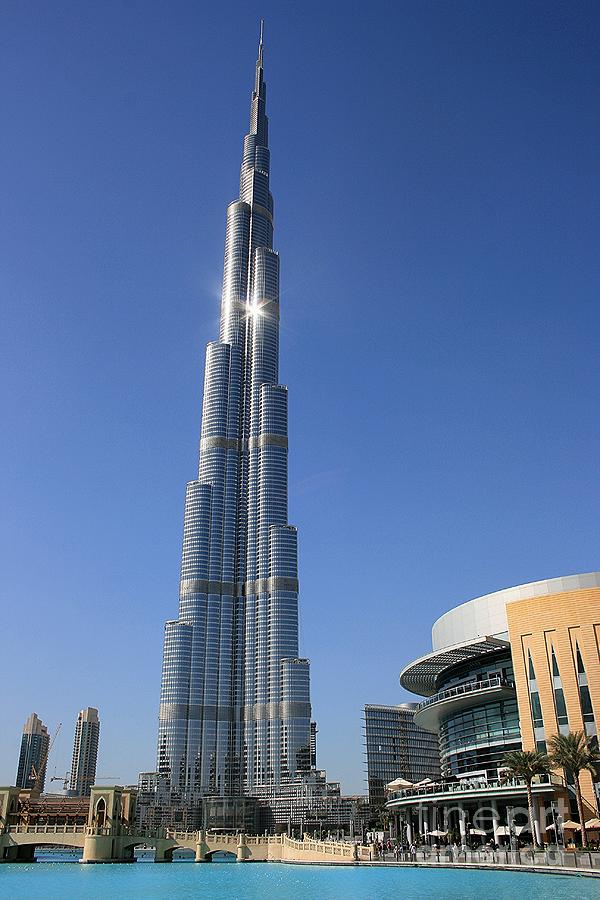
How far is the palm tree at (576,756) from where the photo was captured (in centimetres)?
7631

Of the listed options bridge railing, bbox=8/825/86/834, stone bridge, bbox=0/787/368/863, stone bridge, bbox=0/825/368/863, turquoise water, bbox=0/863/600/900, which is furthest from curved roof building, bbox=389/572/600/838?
bridge railing, bbox=8/825/86/834

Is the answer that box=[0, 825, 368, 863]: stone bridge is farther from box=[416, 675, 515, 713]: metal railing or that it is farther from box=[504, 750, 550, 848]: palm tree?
box=[504, 750, 550, 848]: palm tree

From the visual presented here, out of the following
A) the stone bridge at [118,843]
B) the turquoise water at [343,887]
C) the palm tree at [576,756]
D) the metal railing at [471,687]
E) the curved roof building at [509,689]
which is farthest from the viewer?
the stone bridge at [118,843]

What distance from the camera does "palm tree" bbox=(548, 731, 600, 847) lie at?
76312 millimetres

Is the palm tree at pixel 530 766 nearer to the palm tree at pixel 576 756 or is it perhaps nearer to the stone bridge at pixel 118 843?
the palm tree at pixel 576 756

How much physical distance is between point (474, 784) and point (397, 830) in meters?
39.2

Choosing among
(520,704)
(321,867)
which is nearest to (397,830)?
(321,867)

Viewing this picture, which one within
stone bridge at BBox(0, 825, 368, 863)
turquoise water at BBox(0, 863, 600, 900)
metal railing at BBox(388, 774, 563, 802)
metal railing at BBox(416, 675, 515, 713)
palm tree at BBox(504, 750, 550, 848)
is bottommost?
turquoise water at BBox(0, 863, 600, 900)

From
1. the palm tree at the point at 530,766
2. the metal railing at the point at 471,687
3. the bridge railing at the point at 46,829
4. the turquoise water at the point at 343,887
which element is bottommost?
the turquoise water at the point at 343,887

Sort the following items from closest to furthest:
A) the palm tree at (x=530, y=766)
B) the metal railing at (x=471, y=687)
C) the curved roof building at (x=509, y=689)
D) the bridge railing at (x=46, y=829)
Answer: the palm tree at (x=530, y=766) → the curved roof building at (x=509, y=689) → the metal railing at (x=471, y=687) → the bridge railing at (x=46, y=829)

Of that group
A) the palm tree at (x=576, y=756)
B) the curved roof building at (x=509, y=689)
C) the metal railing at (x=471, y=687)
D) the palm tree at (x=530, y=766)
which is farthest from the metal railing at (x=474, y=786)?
the metal railing at (x=471, y=687)

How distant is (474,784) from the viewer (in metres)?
92.1

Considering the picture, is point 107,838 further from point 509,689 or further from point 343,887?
point 343,887

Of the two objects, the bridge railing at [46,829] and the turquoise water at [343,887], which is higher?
the bridge railing at [46,829]
